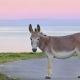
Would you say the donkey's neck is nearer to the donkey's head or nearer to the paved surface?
the donkey's head

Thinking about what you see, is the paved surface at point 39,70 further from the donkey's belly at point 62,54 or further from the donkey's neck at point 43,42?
the donkey's neck at point 43,42

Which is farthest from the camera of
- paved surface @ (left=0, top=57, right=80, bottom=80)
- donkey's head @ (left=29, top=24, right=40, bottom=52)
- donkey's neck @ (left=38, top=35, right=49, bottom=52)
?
paved surface @ (left=0, top=57, right=80, bottom=80)

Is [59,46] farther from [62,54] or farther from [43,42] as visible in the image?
[43,42]

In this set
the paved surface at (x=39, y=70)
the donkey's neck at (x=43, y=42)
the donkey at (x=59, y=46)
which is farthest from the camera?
the paved surface at (x=39, y=70)

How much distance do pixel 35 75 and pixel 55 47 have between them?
5.48 feet

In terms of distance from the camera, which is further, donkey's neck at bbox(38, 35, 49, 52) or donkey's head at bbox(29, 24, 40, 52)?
donkey's neck at bbox(38, 35, 49, 52)

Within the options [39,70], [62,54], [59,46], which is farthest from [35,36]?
[39,70]

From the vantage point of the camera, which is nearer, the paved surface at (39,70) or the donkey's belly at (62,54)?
the donkey's belly at (62,54)

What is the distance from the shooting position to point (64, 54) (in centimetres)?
1711

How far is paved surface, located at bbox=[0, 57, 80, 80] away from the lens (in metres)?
17.8

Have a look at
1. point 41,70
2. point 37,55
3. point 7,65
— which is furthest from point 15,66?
point 37,55

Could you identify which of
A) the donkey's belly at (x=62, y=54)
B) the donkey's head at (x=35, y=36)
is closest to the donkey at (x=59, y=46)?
the donkey's belly at (x=62, y=54)

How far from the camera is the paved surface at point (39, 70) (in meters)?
17.8

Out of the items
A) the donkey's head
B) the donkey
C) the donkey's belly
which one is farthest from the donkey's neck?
the donkey's head
